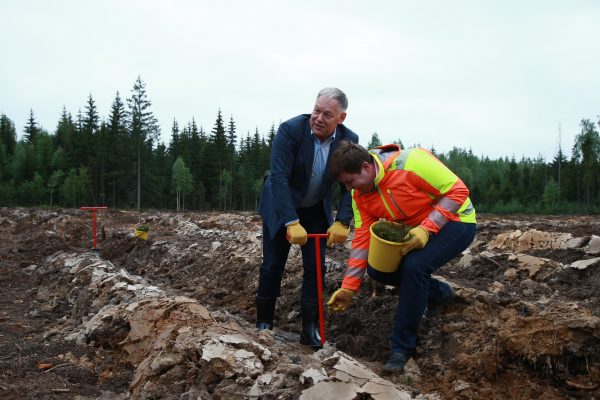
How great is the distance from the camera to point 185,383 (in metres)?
2.98

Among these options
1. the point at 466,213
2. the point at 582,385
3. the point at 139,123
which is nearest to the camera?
the point at 582,385

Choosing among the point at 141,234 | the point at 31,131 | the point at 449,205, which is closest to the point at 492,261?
the point at 449,205

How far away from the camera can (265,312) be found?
167 inches

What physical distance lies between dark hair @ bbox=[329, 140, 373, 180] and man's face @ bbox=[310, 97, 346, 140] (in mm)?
392

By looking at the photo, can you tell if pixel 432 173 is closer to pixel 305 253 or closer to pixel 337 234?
pixel 337 234

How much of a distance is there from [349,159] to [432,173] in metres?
0.55

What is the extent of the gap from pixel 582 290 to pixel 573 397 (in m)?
2.93

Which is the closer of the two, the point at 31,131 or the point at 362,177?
the point at 362,177

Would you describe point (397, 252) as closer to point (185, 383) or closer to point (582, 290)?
point (185, 383)

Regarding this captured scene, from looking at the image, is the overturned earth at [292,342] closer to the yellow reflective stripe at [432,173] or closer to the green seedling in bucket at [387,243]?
the green seedling in bucket at [387,243]

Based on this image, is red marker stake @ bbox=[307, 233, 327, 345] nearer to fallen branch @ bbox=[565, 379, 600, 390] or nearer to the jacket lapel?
→ the jacket lapel

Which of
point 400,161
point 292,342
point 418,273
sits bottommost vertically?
point 292,342

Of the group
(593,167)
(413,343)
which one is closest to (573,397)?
(413,343)

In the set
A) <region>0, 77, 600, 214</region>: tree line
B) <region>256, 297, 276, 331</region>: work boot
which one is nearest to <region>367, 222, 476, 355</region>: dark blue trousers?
<region>256, 297, 276, 331</region>: work boot
